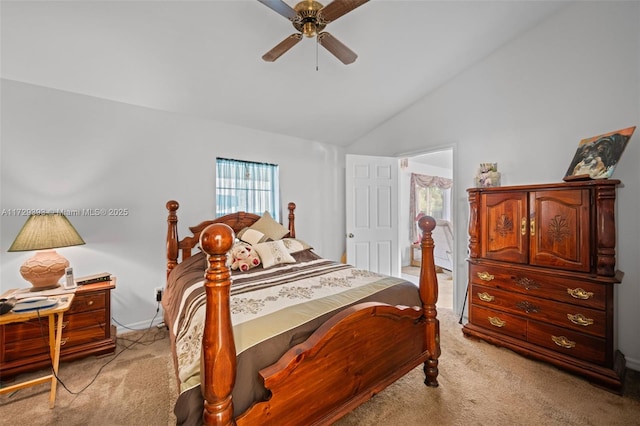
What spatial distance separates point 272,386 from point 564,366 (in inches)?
91.1

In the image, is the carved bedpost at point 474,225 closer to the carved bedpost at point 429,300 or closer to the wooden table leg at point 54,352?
the carved bedpost at point 429,300

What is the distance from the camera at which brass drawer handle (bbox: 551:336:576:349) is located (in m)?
2.03

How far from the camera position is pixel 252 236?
2865 mm

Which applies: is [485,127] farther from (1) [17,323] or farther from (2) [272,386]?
(1) [17,323]

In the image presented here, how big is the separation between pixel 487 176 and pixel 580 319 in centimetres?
139

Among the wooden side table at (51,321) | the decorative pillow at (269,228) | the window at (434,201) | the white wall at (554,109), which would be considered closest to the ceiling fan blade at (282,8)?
the decorative pillow at (269,228)

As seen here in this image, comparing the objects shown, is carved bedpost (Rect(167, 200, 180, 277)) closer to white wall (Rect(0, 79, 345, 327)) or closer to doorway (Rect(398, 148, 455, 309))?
white wall (Rect(0, 79, 345, 327))

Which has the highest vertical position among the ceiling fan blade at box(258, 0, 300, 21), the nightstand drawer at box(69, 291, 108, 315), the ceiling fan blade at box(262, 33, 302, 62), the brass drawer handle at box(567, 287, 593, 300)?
the ceiling fan blade at box(258, 0, 300, 21)

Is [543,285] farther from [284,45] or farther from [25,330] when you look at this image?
[25,330]

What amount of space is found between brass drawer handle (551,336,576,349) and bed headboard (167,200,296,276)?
3.02 m

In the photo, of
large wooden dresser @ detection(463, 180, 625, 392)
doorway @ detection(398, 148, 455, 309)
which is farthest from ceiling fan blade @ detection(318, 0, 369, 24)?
doorway @ detection(398, 148, 455, 309)

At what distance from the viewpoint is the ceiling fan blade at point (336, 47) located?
177 centimetres

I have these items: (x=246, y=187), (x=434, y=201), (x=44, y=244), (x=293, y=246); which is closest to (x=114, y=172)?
(x=44, y=244)

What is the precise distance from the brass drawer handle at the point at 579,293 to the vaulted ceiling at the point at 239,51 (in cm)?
246
